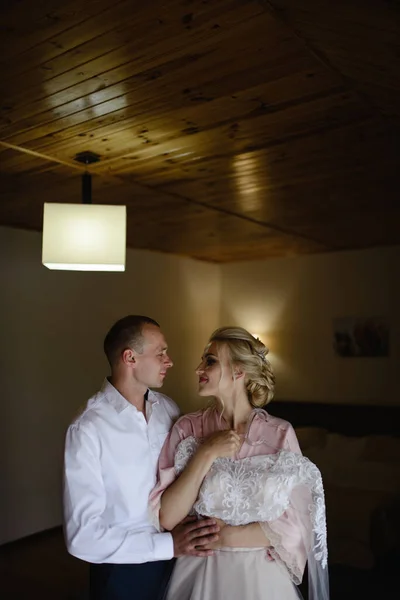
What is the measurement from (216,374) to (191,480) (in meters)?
0.37

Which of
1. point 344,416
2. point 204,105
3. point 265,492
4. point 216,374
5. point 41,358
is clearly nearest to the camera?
point 265,492

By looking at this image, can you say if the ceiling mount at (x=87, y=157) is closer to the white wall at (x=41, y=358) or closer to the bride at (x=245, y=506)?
the bride at (x=245, y=506)

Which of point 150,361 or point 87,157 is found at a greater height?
point 87,157

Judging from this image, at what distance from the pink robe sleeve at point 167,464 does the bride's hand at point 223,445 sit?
164 mm

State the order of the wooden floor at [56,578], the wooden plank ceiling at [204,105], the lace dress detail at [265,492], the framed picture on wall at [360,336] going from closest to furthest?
the wooden plank ceiling at [204,105] → the lace dress detail at [265,492] → the wooden floor at [56,578] → the framed picture on wall at [360,336]

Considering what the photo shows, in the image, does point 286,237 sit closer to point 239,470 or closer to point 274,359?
point 274,359

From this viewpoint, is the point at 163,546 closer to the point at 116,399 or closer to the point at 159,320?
the point at 116,399

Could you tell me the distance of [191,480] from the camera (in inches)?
76.5

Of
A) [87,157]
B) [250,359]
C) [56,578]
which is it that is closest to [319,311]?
[56,578]

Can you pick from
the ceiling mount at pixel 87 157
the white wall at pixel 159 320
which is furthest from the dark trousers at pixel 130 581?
the white wall at pixel 159 320

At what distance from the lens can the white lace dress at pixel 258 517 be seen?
1929 millimetres

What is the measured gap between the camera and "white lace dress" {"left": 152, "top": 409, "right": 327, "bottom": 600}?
1.93 m

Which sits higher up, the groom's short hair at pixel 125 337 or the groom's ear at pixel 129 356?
the groom's short hair at pixel 125 337

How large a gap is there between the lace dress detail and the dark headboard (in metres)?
3.81
